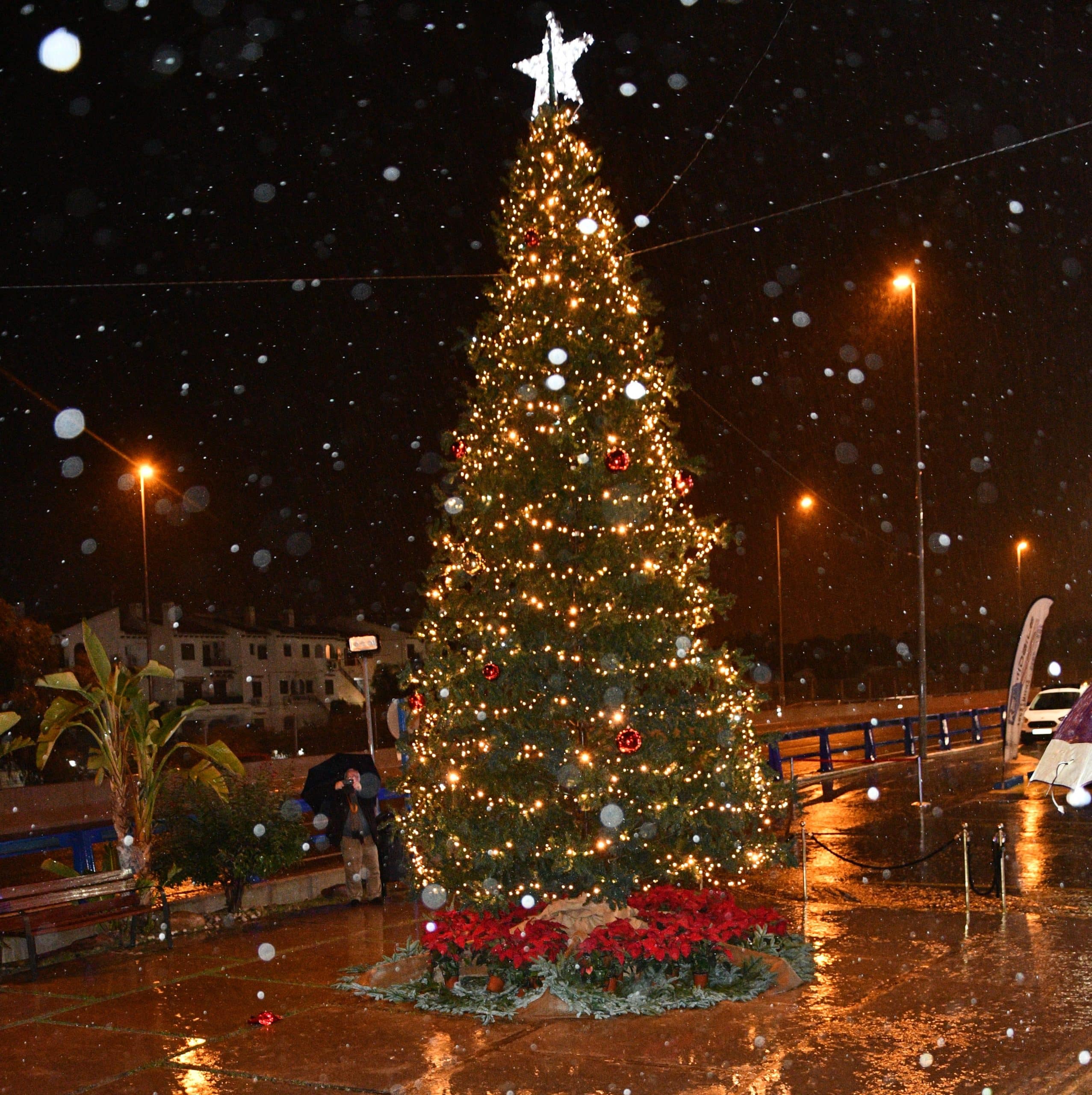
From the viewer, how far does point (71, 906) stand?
10133 millimetres

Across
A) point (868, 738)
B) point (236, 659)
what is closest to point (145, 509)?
point (868, 738)

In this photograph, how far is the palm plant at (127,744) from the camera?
1138 cm

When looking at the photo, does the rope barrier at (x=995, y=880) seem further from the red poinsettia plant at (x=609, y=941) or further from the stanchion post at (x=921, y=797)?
the stanchion post at (x=921, y=797)

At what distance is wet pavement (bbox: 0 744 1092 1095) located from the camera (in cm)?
670

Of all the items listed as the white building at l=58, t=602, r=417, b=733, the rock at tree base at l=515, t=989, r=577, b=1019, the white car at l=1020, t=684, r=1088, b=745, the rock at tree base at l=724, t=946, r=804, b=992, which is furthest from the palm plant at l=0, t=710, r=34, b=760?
the white building at l=58, t=602, r=417, b=733

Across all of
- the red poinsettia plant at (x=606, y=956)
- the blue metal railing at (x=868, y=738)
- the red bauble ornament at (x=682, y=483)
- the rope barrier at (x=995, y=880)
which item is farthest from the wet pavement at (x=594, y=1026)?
the blue metal railing at (x=868, y=738)

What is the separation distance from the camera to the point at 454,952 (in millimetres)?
8492

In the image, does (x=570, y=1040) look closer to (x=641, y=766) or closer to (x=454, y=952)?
(x=454, y=952)

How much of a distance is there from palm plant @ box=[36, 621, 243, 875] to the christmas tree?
3.31 meters

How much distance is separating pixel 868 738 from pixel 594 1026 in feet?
65.5

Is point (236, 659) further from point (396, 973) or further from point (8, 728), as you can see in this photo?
point (396, 973)

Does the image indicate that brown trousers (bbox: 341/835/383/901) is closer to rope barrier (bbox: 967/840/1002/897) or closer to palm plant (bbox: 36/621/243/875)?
palm plant (bbox: 36/621/243/875)

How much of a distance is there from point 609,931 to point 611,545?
8.72ft

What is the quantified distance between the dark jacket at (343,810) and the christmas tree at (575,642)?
2.99m
